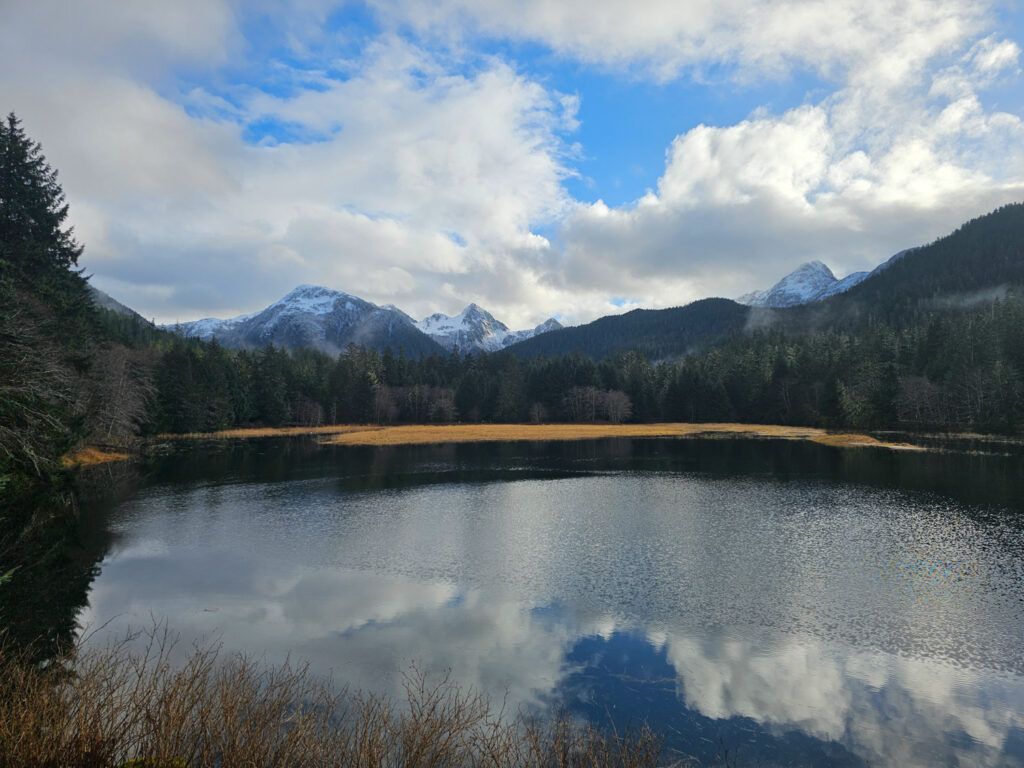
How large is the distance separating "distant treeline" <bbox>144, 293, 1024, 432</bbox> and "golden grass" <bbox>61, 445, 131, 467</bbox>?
1238cm

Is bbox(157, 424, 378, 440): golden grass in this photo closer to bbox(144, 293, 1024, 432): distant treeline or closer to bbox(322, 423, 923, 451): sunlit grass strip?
bbox(144, 293, 1024, 432): distant treeline

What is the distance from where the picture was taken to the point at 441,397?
402 feet

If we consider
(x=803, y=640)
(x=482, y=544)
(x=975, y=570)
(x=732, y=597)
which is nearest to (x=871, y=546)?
(x=975, y=570)

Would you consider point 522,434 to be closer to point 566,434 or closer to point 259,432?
point 566,434

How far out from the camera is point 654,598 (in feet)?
58.9

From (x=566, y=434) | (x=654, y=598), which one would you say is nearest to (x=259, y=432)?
(x=566, y=434)

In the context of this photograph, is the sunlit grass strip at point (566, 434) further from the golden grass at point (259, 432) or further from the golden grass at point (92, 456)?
the golden grass at point (92, 456)

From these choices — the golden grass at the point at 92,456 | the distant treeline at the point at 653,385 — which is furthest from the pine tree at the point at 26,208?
the distant treeline at the point at 653,385

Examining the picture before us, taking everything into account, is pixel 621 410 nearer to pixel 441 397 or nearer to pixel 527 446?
pixel 441 397

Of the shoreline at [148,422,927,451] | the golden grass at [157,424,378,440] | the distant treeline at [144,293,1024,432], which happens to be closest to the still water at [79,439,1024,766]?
the shoreline at [148,422,927,451]

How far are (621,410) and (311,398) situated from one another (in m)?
63.8

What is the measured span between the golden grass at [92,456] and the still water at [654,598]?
12636 mm

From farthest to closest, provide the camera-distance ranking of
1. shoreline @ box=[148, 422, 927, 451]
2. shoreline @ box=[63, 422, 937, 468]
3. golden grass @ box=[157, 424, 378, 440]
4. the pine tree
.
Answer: golden grass @ box=[157, 424, 378, 440], shoreline @ box=[148, 422, 927, 451], shoreline @ box=[63, 422, 937, 468], the pine tree

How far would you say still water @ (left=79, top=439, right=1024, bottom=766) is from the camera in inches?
460
